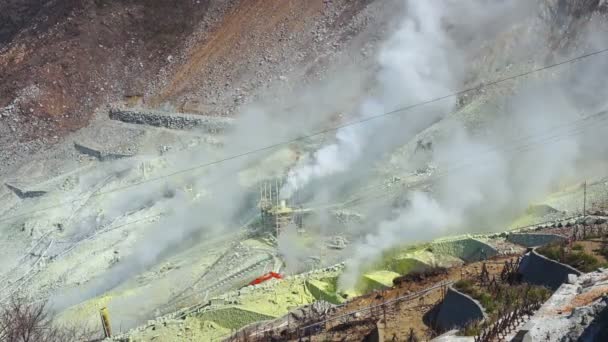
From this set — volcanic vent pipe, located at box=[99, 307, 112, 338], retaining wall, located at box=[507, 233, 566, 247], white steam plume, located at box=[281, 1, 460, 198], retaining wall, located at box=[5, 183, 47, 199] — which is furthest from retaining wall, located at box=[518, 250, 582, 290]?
retaining wall, located at box=[5, 183, 47, 199]

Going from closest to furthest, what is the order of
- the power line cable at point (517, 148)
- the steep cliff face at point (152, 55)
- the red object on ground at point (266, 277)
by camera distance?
the red object on ground at point (266, 277) < the power line cable at point (517, 148) < the steep cliff face at point (152, 55)

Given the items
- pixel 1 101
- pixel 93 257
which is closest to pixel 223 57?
pixel 1 101

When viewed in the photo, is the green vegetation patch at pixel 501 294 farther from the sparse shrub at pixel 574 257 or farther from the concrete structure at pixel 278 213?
the concrete structure at pixel 278 213

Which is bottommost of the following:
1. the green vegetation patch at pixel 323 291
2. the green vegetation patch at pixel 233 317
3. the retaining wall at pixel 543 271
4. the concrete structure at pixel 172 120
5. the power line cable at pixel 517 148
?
the green vegetation patch at pixel 233 317

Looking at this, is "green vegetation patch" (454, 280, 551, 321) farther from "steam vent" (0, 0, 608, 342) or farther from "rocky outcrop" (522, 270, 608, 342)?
"rocky outcrop" (522, 270, 608, 342)

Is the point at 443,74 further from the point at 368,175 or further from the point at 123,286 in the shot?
the point at 123,286

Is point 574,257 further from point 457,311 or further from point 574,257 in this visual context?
point 457,311

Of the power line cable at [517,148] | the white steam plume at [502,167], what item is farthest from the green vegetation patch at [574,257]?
the power line cable at [517,148]
